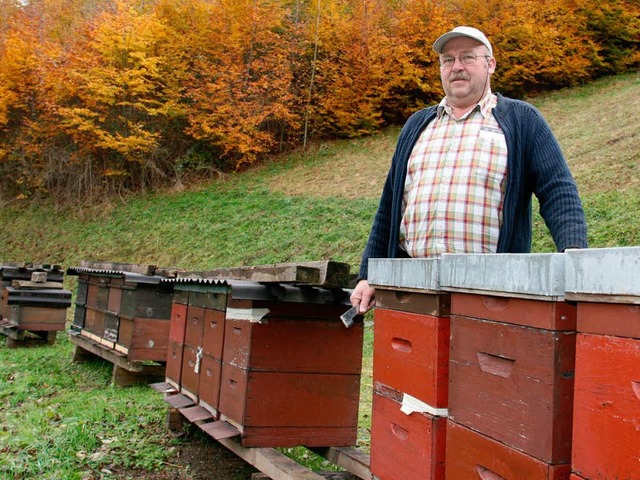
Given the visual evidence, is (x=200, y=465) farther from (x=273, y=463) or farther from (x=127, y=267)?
(x=127, y=267)

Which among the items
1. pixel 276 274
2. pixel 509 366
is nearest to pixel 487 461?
pixel 509 366

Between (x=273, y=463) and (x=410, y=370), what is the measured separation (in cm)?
194

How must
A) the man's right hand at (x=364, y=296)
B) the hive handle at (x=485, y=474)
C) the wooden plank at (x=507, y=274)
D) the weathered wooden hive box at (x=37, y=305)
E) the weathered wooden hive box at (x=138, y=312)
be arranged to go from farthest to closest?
the weathered wooden hive box at (x=37, y=305) → the weathered wooden hive box at (x=138, y=312) → the man's right hand at (x=364, y=296) → the hive handle at (x=485, y=474) → the wooden plank at (x=507, y=274)

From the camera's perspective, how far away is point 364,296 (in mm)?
2992

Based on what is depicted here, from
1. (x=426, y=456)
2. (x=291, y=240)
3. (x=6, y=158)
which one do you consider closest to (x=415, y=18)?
(x=291, y=240)

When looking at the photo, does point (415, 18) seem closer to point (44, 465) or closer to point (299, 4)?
point (299, 4)

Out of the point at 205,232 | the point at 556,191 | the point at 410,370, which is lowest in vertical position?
the point at 410,370

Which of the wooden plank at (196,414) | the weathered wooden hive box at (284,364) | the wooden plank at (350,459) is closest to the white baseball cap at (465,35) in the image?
the weathered wooden hive box at (284,364)

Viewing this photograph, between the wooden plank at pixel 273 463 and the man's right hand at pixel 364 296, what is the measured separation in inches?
53.9

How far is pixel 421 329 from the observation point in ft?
7.75

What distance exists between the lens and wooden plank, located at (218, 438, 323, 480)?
151 inches

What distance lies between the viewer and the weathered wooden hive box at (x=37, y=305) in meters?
10.4

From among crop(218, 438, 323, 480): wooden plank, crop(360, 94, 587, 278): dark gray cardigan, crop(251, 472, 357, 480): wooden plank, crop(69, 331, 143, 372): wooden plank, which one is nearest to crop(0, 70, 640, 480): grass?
crop(69, 331, 143, 372): wooden plank

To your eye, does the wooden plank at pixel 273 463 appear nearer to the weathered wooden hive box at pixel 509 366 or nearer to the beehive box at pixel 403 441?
the beehive box at pixel 403 441
